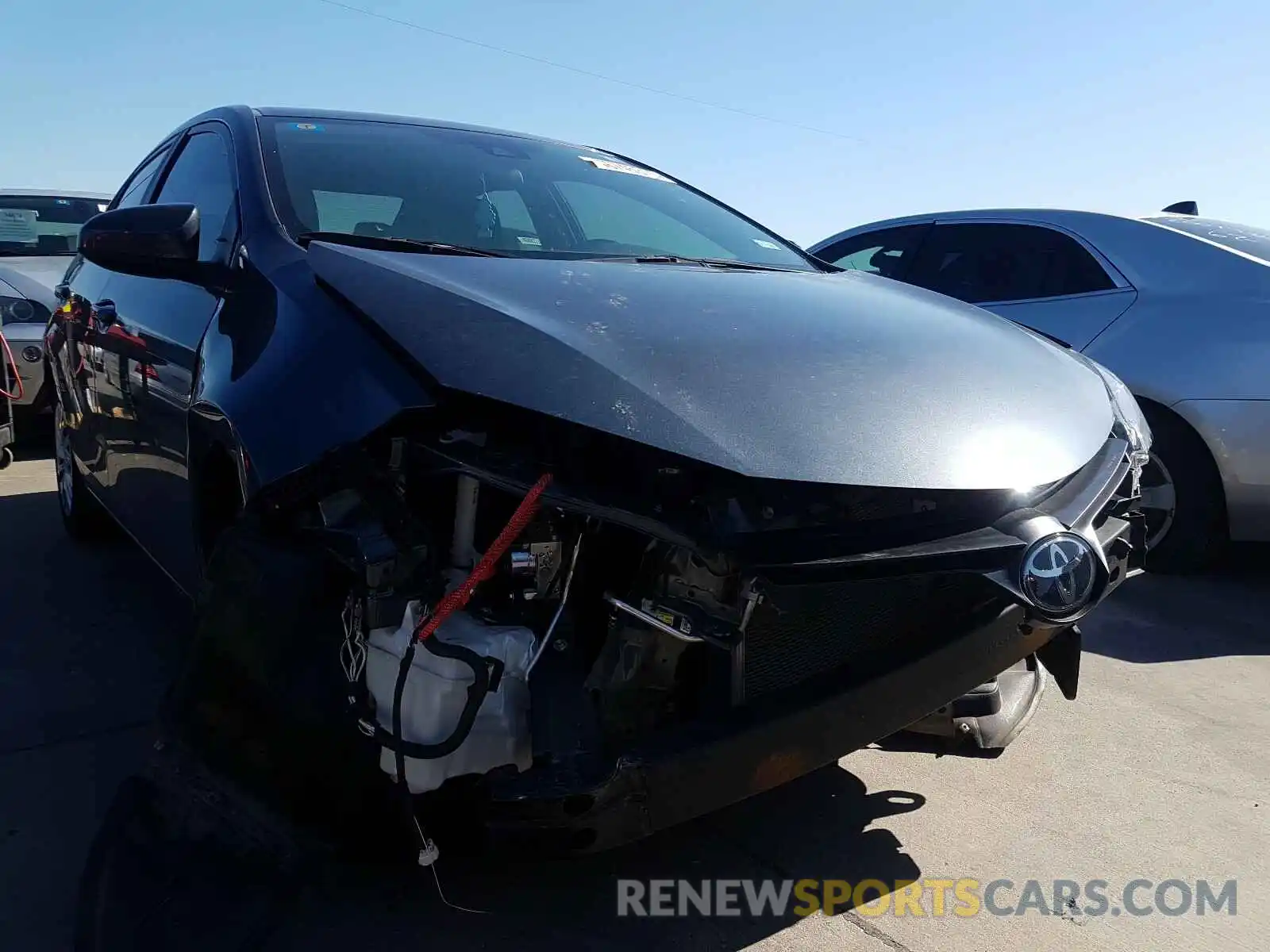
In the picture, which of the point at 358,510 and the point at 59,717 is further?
the point at 59,717

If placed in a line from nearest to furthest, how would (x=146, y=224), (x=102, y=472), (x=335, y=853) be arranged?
(x=335, y=853)
(x=146, y=224)
(x=102, y=472)

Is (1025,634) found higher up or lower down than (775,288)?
lower down

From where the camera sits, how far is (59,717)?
9.64 ft

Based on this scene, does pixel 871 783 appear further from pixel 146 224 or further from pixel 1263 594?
pixel 1263 594

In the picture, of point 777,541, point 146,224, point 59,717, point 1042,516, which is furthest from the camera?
point 59,717

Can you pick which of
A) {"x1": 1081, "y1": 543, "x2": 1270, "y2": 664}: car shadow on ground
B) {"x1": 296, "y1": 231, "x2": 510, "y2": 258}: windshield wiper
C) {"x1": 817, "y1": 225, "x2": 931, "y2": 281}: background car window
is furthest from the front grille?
{"x1": 817, "y1": 225, "x2": 931, "y2": 281}: background car window

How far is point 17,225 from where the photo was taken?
806 centimetres

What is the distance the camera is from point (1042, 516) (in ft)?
5.79

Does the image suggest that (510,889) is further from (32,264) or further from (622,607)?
(32,264)

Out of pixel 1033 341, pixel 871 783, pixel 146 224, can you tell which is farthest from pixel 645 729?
pixel 146 224

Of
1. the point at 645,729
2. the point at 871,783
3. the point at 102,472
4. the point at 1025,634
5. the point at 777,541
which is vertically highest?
the point at 777,541

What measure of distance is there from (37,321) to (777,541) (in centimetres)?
675

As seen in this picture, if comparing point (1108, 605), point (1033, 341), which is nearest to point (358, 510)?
point (1033, 341)

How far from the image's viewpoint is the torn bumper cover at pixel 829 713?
Answer: 5.47ft
